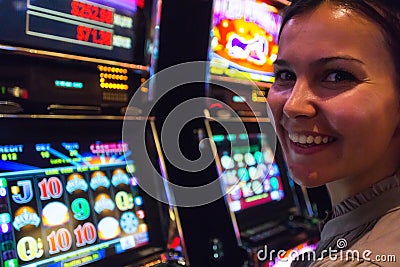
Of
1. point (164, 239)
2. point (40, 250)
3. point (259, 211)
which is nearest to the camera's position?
point (40, 250)

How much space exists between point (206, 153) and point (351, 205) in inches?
44.6

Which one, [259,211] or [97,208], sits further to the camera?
[259,211]

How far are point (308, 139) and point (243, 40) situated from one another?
134 cm

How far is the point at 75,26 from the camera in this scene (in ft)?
5.21

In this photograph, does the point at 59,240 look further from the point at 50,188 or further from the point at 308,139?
the point at 308,139

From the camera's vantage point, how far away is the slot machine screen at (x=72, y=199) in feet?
4.61

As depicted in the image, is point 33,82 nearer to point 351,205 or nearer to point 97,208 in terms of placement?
point 97,208

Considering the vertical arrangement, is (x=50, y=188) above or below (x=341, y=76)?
below

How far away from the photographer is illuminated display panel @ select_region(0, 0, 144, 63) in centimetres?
141

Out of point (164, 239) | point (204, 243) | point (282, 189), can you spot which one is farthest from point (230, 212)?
point (282, 189)

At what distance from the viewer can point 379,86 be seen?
90cm
